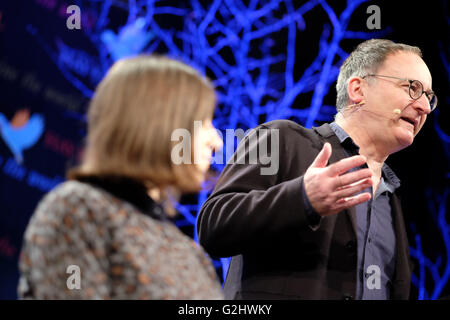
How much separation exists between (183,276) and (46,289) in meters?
0.26

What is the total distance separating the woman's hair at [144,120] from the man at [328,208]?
0.34 meters

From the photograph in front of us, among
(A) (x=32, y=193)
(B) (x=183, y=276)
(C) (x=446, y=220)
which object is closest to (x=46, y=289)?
(B) (x=183, y=276)

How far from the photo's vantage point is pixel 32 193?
442cm

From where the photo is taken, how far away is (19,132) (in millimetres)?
4387

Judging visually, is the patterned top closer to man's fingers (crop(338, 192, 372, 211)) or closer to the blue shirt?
man's fingers (crop(338, 192, 372, 211))

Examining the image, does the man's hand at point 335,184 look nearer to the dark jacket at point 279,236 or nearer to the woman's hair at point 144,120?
the dark jacket at point 279,236

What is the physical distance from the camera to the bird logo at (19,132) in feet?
14.3

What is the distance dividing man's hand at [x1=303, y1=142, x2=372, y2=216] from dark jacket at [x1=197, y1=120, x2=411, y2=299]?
0.13 ft

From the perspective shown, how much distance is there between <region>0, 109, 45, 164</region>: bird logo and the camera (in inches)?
171

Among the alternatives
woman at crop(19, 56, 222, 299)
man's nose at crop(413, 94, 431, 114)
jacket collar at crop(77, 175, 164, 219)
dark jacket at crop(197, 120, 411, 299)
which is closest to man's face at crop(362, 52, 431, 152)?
man's nose at crop(413, 94, 431, 114)

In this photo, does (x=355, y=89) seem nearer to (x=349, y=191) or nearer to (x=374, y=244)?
(x=374, y=244)

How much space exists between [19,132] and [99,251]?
3.69 m
